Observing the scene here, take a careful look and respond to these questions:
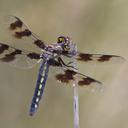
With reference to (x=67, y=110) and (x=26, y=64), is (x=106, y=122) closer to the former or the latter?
(x=67, y=110)

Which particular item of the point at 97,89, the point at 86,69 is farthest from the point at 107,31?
the point at 97,89

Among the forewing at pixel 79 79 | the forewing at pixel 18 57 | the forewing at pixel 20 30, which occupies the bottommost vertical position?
the forewing at pixel 79 79

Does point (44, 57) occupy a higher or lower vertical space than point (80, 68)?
lower

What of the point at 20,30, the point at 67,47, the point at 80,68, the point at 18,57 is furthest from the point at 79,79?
the point at 80,68

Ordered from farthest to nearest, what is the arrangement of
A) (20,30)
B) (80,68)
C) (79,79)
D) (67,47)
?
(80,68) → (20,30) → (67,47) → (79,79)

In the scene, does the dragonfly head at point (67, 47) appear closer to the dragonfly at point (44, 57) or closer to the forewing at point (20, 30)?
the dragonfly at point (44, 57)

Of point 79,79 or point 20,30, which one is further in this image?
point 20,30

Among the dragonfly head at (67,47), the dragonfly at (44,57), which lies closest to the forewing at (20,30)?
the dragonfly at (44,57)

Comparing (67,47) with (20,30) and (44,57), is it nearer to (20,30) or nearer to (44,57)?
(44,57)
